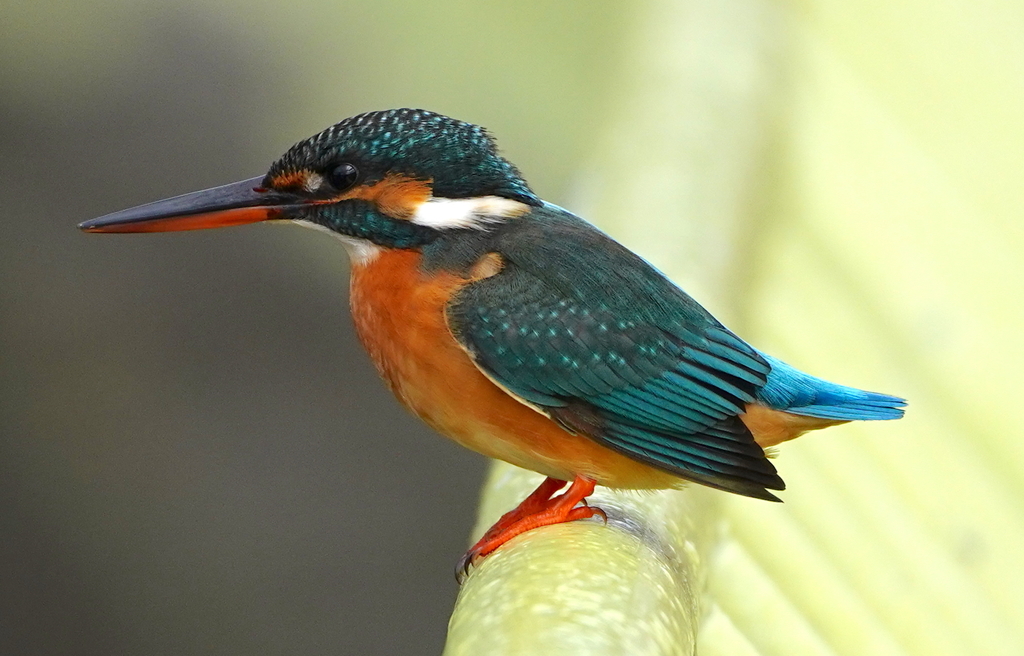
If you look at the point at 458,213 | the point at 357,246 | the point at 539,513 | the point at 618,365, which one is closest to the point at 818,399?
the point at 618,365

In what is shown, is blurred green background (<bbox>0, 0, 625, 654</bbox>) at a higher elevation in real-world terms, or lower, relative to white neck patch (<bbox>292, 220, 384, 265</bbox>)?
lower

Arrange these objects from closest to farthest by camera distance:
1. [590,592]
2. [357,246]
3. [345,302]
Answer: [590,592]
[357,246]
[345,302]

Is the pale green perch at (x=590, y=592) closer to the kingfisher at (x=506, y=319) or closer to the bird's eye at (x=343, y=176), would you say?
the kingfisher at (x=506, y=319)

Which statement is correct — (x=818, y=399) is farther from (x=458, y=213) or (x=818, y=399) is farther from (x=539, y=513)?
(x=458, y=213)

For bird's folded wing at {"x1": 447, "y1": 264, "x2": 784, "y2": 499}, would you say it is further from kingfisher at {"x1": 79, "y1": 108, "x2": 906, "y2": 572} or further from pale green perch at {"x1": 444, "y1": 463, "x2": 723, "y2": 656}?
pale green perch at {"x1": 444, "y1": 463, "x2": 723, "y2": 656}

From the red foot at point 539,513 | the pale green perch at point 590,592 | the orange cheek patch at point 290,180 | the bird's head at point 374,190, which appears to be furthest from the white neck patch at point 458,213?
the pale green perch at point 590,592

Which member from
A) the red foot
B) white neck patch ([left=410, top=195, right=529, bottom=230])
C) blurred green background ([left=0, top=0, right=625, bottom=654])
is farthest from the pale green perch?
blurred green background ([left=0, top=0, right=625, bottom=654])

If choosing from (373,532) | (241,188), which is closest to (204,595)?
(373,532)
